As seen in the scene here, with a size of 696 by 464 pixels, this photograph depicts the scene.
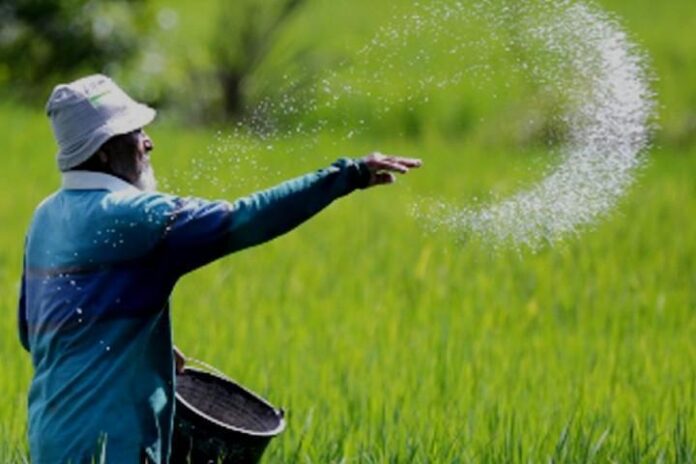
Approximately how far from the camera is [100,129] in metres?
3.19

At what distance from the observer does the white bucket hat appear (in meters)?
3.19

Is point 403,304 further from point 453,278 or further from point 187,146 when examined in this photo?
point 187,146

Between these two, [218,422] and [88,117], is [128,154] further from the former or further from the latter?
[218,422]

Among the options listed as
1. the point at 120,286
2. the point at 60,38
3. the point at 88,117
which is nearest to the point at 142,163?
the point at 88,117

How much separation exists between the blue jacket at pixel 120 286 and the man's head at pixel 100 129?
0.04m

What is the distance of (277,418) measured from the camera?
373 centimetres

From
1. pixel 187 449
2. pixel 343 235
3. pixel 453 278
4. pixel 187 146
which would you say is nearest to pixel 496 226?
pixel 187 449

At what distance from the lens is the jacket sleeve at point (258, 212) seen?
3.08m

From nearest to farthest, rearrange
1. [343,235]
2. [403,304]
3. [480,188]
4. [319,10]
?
1. [403,304]
2. [343,235]
3. [480,188]
4. [319,10]

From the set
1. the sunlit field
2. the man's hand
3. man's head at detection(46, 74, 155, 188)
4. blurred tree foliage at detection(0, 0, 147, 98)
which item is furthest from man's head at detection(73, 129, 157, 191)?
blurred tree foliage at detection(0, 0, 147, 98)

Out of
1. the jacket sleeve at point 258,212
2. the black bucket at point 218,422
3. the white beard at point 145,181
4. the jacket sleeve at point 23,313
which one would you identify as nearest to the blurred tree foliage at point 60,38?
the black bucket at point 218,422

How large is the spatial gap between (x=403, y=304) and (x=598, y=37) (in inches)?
90.5

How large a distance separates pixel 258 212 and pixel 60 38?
11.1m

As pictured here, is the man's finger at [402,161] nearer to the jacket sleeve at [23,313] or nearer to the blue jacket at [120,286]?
the blue jacket at [120,286]
